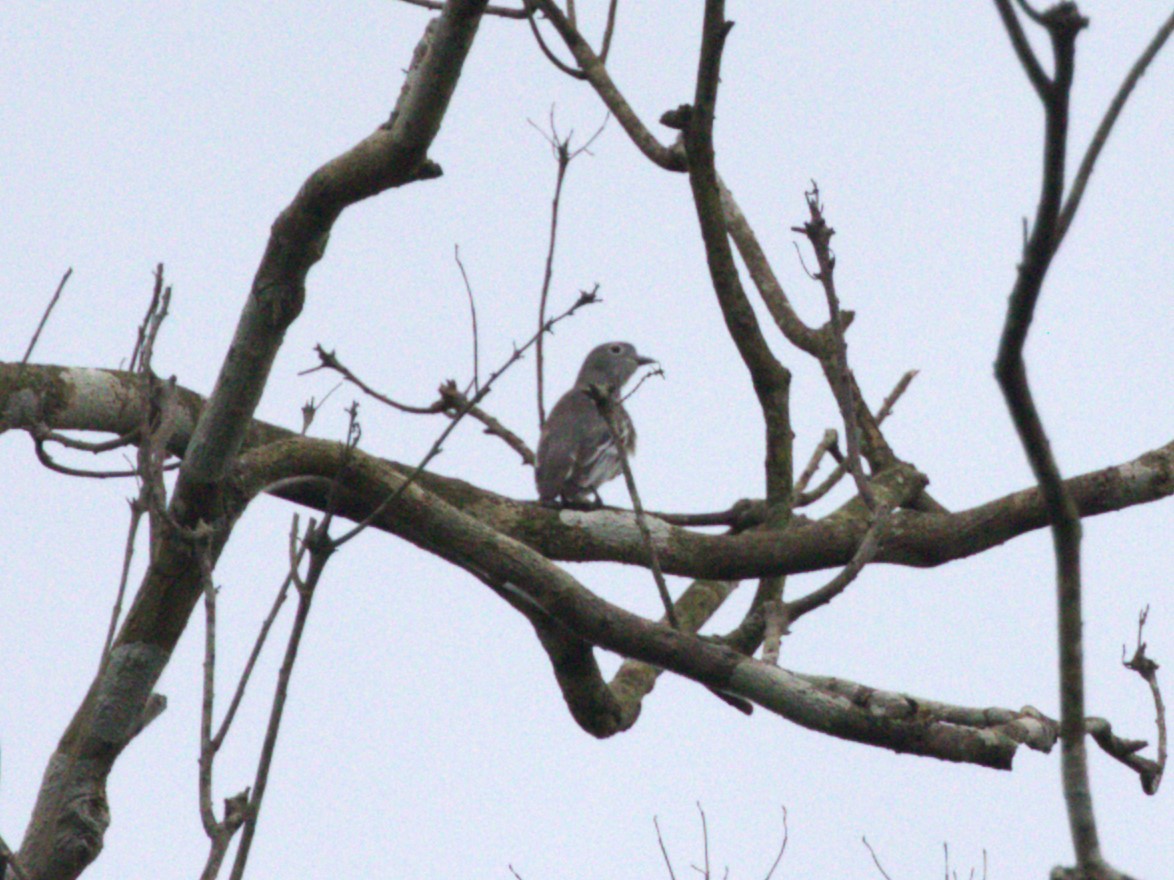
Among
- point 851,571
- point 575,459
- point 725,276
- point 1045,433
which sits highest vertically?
point 575,459

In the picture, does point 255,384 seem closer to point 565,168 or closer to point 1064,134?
point 1064,134

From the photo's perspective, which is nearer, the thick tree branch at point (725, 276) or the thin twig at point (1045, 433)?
the thin twig at point (1045, 433)

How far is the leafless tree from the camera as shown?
69.2 inches

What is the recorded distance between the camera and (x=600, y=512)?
530 cm

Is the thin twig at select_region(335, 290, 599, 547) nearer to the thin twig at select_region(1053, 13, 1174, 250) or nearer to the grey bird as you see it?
the thin twig at select_region(1053, 13, 1174, 250)

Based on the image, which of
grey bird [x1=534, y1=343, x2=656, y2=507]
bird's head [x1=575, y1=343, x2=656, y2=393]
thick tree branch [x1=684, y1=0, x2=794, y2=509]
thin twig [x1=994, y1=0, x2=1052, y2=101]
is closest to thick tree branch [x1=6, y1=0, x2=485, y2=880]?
thick tree branch [x1=684, y1=0, x2=794, y2=509]

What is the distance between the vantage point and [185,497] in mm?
3387

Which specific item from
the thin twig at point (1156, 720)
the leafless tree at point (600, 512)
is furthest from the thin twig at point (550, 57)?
the thin twig at point (1156, 720)

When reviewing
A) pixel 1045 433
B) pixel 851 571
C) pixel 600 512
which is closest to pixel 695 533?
pixel 600 512

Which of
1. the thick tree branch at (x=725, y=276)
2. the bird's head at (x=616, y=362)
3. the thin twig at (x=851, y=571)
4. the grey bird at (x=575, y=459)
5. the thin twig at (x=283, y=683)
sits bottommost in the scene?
the thin twig at (x=283, y=683)

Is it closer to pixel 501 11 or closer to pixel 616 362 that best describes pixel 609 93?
pixel 501 11

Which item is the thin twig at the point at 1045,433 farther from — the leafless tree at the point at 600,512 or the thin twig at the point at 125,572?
the thin twig at the point at 125,572

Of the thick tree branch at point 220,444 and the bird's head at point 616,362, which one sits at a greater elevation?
the bird's head at point 616,362

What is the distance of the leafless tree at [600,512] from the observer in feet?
5.77
